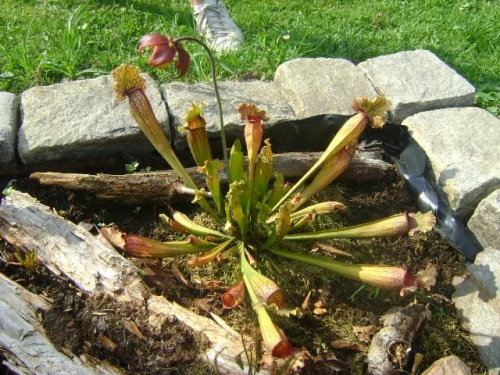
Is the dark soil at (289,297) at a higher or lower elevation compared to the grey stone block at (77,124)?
lower

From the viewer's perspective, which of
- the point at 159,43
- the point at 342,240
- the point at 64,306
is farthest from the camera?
the point at 342,240

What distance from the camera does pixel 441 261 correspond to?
105 inches

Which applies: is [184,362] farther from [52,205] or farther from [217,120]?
[217,120]

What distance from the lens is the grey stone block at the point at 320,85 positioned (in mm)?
3123

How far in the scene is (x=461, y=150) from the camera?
290 cm

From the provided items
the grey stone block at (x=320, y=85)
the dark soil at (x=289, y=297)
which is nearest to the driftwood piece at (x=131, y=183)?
the dark soil at (x=289, y=297)

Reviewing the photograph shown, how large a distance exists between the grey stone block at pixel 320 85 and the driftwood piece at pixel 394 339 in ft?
4.13

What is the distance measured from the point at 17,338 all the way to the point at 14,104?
1.52m

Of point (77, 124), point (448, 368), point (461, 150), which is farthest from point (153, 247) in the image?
point (461, 150)

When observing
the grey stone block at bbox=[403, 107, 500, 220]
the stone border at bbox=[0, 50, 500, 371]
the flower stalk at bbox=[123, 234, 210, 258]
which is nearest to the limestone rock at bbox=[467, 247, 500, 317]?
the stone border at bbox=[0, 50, 500, 371]

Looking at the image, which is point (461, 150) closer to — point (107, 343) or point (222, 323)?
point (222, 323)

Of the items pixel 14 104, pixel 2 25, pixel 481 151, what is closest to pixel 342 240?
pixel 481 151

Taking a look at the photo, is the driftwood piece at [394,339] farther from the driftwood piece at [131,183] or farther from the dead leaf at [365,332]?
the driftwood piece at [131,183]

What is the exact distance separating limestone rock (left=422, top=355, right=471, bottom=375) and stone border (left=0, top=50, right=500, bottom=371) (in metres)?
0.32
